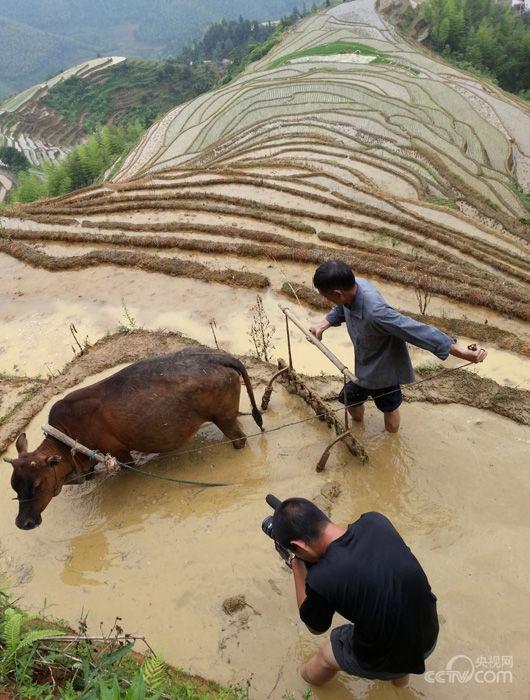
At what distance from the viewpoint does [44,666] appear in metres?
3.35

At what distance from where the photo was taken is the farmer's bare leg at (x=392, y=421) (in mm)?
5605

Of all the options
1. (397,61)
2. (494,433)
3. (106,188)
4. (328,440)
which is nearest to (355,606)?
(328,440)

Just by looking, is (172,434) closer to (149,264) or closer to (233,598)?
(233,598)

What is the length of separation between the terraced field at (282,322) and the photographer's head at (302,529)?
1.68 m

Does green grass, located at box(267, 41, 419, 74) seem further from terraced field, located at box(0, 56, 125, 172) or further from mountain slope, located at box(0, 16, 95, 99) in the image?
mountain slope, located at box(0, 16, 95, 99)

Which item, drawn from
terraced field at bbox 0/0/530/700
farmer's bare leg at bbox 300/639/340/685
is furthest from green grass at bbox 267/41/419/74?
farmer's bare leg at bbox 300/639/340/685

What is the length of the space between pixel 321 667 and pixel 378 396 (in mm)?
2691

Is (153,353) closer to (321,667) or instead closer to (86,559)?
(86,559)

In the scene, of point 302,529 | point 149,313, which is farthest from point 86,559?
point 149,313

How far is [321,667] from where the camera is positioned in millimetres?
3574

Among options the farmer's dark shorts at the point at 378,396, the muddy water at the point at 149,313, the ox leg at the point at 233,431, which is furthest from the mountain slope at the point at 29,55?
the farmer's dark shorts at the point at 378,396

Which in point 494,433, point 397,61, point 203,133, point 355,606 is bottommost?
point 203,133

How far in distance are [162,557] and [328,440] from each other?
2.29 meters

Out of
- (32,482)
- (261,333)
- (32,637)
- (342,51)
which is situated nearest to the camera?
(32,637)
